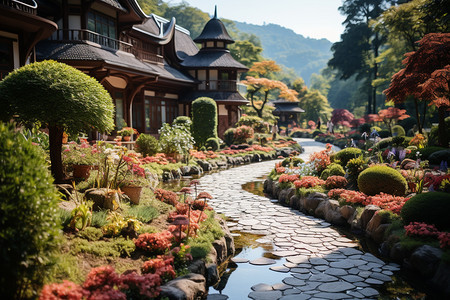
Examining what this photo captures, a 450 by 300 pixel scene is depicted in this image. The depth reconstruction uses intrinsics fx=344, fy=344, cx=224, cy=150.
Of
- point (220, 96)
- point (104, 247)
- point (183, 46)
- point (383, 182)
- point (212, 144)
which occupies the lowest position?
point (104, 247)

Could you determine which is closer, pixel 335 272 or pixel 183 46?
pixel 335 272

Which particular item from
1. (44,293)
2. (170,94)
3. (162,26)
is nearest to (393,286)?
(44,293)

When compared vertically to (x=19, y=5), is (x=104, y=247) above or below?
below

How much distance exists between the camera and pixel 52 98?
585 cm

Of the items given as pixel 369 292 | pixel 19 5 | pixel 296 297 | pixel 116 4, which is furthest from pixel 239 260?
pixel 116 4

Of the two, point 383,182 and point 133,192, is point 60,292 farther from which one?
point 383,182

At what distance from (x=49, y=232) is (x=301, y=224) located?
20.3ft

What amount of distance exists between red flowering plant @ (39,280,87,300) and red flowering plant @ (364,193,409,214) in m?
6.37

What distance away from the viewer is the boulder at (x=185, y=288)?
4.28 meters

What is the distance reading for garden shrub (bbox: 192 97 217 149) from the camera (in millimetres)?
22484

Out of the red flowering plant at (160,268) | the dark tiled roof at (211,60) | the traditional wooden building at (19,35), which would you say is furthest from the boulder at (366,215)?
the dark tiled roof at (211,60)

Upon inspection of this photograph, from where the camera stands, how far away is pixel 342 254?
651 centimetres

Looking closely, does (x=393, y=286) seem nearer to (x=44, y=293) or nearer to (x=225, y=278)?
(x=225, y=278)

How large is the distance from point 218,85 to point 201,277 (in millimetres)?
25676
